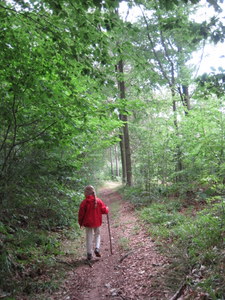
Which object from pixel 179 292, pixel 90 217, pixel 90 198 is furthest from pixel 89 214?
pixel 179 292

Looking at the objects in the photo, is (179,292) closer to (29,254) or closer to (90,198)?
(90,198)

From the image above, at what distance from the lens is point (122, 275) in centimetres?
527

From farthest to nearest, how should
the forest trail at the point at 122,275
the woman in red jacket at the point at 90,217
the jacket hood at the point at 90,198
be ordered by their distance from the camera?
1. the jacket hood at the point at 90,198
2. the woman in red jacket at the point at 90,217
3. the forest trail at the point at 122,275

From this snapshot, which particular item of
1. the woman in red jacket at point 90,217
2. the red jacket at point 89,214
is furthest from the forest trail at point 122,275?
the red jacket at point 89,214

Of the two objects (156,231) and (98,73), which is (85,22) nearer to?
(98,73)

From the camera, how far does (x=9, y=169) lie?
549 centimetres

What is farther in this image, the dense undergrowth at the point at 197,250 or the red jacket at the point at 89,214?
the red jacket at the point at 89,214

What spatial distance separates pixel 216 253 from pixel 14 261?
4155 mm

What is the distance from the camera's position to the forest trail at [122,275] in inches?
175

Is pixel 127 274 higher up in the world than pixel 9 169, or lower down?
lower down

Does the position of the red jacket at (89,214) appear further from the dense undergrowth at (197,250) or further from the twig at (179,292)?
the twig at (179,292)

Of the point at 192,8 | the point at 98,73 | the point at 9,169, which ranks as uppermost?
the point at 192,8

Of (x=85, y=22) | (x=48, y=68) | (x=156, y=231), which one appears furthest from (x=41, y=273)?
(x=85, y=22)

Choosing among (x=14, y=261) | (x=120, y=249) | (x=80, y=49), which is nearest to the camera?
(x=80, y=49)
